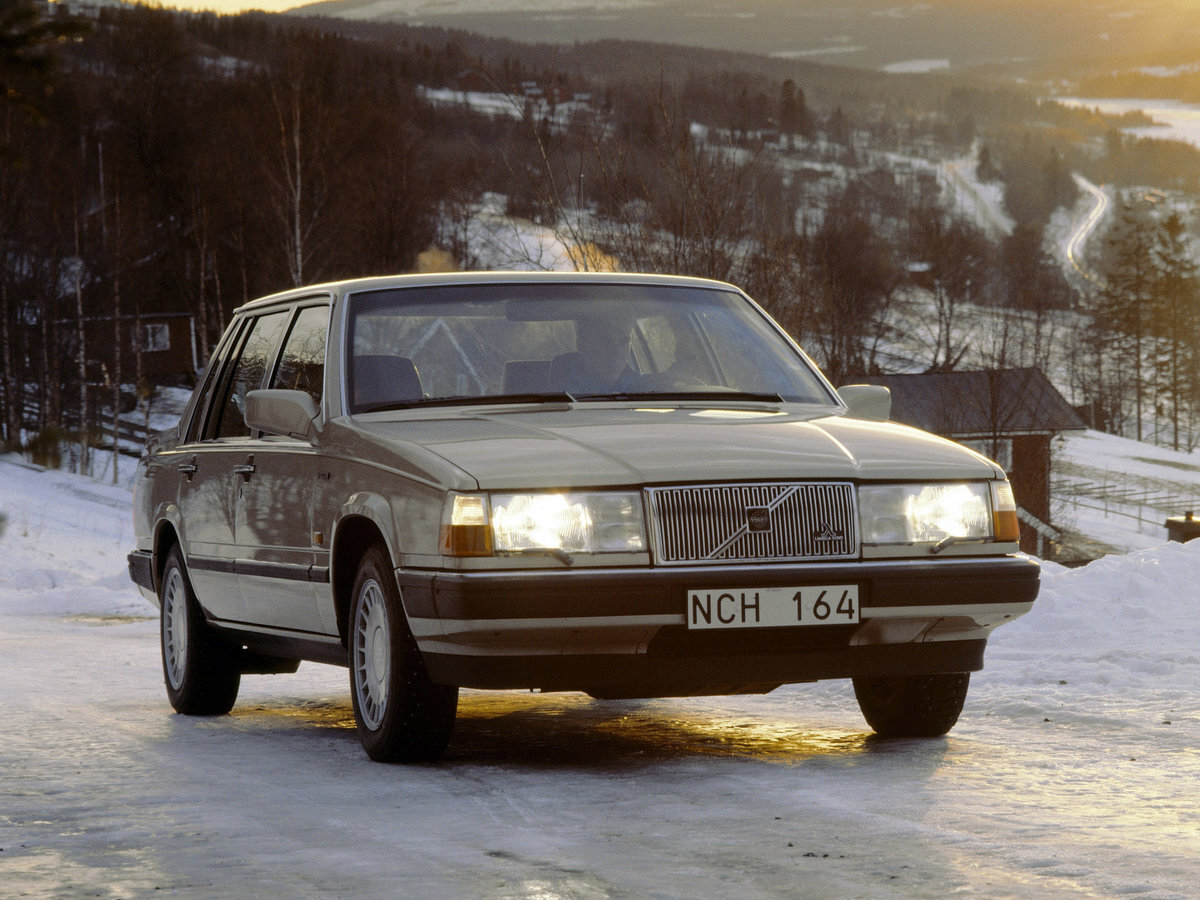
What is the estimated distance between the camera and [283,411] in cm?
664

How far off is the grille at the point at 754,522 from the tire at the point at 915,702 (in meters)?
1.11

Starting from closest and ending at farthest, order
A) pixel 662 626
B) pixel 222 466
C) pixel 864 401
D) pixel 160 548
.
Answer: pixel 662 626
pixel 864 401
pixel 222 466
pixel 160 548

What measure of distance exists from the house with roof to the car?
44.3 meters

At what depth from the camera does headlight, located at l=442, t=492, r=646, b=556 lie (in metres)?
5.38

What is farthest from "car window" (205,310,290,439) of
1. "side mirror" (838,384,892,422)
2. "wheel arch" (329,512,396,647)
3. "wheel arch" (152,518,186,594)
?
"side mirror" (838,384,892,422)

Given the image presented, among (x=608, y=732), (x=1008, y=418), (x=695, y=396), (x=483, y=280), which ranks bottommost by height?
(x=1008, y=418)

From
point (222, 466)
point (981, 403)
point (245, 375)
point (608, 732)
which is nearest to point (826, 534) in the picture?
point (608, 732)

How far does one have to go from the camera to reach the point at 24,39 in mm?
3695

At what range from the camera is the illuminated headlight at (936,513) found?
18.6 ft

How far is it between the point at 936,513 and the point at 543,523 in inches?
55.3

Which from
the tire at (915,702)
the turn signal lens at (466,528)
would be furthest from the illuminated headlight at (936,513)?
the turn signal lens at (466,528)

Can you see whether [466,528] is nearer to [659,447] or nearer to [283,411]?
[659,447]

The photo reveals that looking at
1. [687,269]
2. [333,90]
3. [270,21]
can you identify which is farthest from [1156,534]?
[270,21]

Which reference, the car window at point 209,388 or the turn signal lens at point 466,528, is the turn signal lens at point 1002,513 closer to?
the turn signal lens at point 466,528
